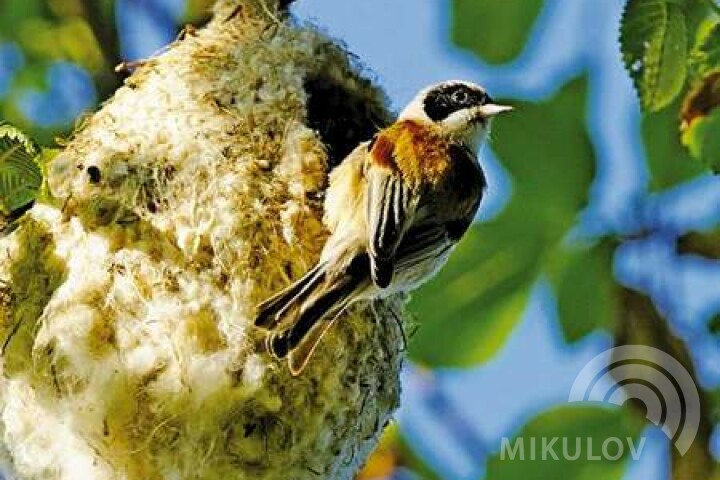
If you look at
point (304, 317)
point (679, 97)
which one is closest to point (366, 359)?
point (304, 317)

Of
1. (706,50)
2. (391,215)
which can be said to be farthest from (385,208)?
(706,50)

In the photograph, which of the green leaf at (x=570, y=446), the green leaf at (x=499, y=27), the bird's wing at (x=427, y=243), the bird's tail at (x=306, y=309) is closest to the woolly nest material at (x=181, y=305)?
the bird's tail at (x=306, y=309)

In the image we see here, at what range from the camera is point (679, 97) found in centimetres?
299

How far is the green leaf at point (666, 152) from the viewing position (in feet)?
9.77

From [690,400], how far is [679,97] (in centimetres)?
51

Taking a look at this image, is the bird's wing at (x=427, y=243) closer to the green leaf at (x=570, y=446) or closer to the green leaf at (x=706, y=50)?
the green leaf at (x=570, y=446)

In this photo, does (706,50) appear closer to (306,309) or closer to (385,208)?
(385,208)

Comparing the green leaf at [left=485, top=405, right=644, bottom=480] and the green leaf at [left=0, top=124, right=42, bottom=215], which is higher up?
the green leaf at [left=0, top=124, right=42, bottom=215]

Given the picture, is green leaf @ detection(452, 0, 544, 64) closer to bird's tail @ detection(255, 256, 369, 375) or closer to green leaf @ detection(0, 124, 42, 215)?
bird's tail @ detection(255, 256, 369, 375)

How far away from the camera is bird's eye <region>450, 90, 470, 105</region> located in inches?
125

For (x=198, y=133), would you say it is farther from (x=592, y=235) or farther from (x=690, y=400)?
(x=690, y=400)

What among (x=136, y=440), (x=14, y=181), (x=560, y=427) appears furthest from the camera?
(x=560, y=427)

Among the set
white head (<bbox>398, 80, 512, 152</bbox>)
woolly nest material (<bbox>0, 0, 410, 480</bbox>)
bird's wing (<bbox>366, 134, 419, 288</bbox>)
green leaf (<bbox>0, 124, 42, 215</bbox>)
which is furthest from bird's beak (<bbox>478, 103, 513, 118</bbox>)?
green leaf (<bbox>0, 124, 42, 215</bbox>)

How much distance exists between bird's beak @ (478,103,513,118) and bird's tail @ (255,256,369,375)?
346 mm
